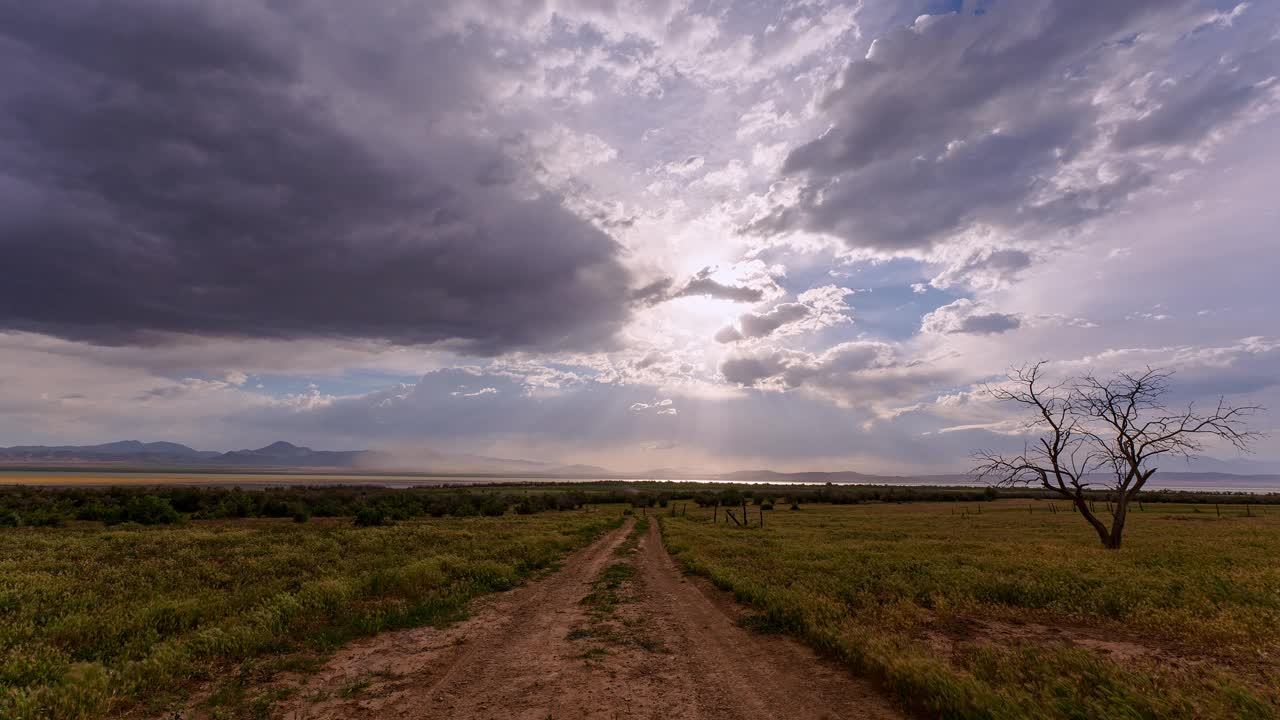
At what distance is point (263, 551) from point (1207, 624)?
97.6ft

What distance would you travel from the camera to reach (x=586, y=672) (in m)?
9.26

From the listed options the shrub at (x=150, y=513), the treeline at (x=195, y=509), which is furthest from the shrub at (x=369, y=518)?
the shrub at (x=150, y=513)

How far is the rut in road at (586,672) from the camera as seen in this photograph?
7.79 m

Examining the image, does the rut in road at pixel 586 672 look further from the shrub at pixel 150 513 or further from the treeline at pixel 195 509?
the shrub at pixel 150 513

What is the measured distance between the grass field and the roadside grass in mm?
9324

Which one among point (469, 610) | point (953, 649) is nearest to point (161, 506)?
point (469, 610)

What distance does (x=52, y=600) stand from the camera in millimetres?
13188

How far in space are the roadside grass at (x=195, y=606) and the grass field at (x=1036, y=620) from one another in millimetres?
9324

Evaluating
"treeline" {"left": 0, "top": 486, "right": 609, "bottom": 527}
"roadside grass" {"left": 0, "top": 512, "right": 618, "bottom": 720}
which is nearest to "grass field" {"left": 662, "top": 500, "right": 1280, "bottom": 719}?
"roadside grass" {"left": 0, "top": 512, "right": 618, "bottom": 720}

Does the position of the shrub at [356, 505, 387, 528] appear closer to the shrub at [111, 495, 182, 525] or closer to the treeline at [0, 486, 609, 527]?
the treeline at [0, 486, 609, 527]

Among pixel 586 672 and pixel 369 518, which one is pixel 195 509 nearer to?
pixel 369 518

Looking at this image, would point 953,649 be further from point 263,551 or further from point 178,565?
point 263,551

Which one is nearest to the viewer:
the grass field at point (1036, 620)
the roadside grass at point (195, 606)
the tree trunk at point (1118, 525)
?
the grass field at point (1036, 620)

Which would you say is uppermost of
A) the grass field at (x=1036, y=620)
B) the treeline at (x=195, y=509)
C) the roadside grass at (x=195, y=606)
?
the grass field at (x=1036, y=620)
